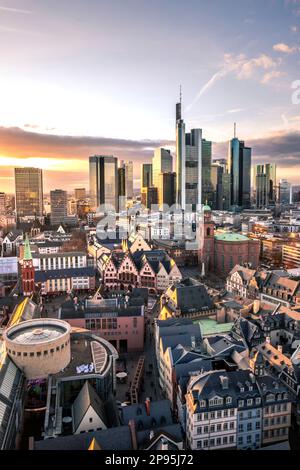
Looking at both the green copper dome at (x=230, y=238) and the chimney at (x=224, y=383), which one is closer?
the chimney at (x=224, y=383)

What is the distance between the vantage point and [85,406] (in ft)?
110

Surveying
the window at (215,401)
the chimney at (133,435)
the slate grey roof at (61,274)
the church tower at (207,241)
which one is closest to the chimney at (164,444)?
the chimney at (133,435)

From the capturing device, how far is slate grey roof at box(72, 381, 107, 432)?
3325cm

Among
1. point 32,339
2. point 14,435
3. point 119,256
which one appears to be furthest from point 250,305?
point 119,256

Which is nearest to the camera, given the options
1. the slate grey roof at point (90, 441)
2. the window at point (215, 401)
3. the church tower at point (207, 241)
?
the slate grey roof at point (90, 441)

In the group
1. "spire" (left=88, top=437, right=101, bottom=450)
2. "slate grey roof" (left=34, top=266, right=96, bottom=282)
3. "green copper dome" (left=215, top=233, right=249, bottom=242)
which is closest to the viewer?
"spire" (left=88, top=437, right=101, bottom=450)

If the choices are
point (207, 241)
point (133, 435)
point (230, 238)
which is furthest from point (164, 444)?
point (230, 238)

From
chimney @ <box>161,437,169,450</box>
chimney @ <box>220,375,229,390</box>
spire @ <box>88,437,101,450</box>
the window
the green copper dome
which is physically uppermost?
the green copper dome

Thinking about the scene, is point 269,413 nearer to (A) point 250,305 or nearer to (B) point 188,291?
(A) point 250,305

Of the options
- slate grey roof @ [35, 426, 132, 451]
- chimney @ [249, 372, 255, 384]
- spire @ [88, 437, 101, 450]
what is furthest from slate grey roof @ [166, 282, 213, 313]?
spire @ [88, 437, 101, 450]

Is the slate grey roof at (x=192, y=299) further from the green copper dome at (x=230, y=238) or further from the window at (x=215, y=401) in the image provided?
the green copper dome at (x=230, y=238)

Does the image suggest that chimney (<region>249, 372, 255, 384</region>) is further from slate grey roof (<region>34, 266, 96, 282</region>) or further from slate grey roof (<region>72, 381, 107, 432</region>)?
slate grey roof (<region>34, 266, 96, 282</region>)

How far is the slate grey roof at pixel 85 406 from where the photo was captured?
3325 centimetres

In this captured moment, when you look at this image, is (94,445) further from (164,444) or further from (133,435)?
(164,444)
